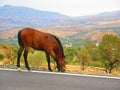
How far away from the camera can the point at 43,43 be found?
6.59 meters

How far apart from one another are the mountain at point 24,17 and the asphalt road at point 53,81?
3.09 feet

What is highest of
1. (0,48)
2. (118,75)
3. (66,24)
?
(66,24)

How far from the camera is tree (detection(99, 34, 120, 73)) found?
6.16 m

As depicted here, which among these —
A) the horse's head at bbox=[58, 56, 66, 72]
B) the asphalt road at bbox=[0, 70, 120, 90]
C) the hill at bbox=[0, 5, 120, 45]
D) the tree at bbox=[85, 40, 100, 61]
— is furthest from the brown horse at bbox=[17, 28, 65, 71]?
the tree at bbox=[85, 40, 100, 61]

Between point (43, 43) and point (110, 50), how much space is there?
4.14ft

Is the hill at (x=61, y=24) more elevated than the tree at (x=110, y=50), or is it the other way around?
the hill at (x=61, y=24)

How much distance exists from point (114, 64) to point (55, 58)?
1.12 m

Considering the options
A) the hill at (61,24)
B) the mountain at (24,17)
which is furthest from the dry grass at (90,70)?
the mountain at (24,17)

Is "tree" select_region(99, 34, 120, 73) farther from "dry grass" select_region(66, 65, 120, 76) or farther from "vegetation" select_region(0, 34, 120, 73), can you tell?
"dry grass" select_region(66, 65, 120, 76)

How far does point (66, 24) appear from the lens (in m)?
6.71

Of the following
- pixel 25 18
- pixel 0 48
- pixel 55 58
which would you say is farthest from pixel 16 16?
pixel 55 58

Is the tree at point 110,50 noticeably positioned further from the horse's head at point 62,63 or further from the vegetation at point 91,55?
the horse's head at point 62,63

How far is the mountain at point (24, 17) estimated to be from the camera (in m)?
6.73

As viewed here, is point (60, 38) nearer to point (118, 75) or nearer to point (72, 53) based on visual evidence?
point (72, 53)
